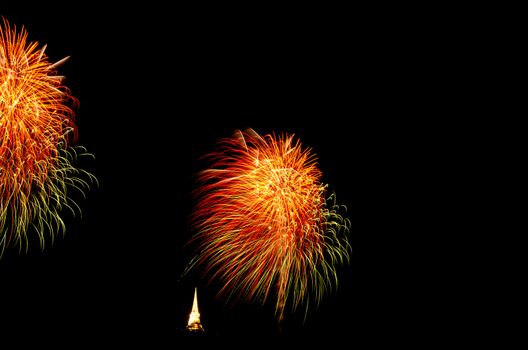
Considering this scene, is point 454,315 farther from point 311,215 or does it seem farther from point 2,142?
point 2,142

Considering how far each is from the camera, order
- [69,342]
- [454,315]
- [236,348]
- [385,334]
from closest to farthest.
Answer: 1. [69,342]
2. [236,348]
3. [385,334]
4. [454,315]

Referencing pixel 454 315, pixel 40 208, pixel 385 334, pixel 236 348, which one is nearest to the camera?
pixel 40 208

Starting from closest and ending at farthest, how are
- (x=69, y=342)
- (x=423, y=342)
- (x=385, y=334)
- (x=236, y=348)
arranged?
(x=69, y=342) → (x=236, y=348) → (x=423, y=342) → (x=385, y=334)

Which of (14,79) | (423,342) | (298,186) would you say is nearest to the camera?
(14,79)

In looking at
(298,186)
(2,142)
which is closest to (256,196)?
(298,186)

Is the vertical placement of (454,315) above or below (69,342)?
above

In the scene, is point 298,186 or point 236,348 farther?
point 236,348

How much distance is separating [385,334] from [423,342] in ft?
12.1

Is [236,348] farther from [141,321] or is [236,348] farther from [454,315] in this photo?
[454,315]

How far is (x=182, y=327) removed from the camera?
109 feet

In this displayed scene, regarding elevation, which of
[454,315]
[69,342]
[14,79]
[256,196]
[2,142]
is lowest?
[69,342]

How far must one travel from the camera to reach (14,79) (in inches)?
620

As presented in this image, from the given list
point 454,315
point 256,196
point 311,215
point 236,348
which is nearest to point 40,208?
point 256,196

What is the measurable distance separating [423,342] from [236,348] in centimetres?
984
